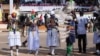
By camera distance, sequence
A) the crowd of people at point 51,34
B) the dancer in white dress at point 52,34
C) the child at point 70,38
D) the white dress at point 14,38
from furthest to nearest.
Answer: the dancer in white dress at point 52,34 < the white dress at point 14,38 < the crowd of people at point 51,34 < the child at point 70,38

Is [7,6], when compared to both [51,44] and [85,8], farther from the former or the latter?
[51,44]

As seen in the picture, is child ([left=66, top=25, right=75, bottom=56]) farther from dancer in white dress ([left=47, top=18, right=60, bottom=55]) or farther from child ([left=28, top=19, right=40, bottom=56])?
child ([left=28, top=19, right=40, bottom=56])

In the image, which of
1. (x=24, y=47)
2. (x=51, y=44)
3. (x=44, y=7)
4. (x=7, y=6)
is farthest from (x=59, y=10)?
(x=51, y=44)

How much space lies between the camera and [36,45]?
15594 mm

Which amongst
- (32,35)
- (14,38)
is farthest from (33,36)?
(14,38)

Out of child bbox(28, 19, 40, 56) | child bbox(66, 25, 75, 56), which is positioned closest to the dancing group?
child bbox(28, 19, 40, 56)

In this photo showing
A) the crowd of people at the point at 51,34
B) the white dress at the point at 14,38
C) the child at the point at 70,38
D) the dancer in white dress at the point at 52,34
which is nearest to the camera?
the child at the point at 70,38

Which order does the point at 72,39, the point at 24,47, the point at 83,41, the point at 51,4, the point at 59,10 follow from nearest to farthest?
the point at 72,39 → the point at 83,41 → the point at 24,47 → the point at 59,10 → the point at 51,4

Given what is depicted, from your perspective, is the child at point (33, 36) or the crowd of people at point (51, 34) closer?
the crowd of people at point (51, 34)

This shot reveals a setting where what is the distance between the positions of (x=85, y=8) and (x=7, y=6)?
8.81 meters

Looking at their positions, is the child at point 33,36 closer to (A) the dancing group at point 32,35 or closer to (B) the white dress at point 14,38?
(A) the dancing group at point 32,35

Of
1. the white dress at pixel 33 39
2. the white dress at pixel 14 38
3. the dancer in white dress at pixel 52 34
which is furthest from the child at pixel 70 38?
the white dress at pixel 14 38

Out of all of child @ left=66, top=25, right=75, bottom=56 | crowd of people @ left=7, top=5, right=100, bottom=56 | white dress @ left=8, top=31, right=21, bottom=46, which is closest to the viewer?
child @ left=66, top=25, right=75, bottom=56

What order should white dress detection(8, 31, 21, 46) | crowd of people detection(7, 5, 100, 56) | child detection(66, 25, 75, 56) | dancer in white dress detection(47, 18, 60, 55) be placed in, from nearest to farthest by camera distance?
child detection(66, 25, 75, 56), crowd of people detection(7, 5, 100, 56), white dress detection(8, 31, 21, 46), dancer in white dress detection(47, 18, 60, 55)
